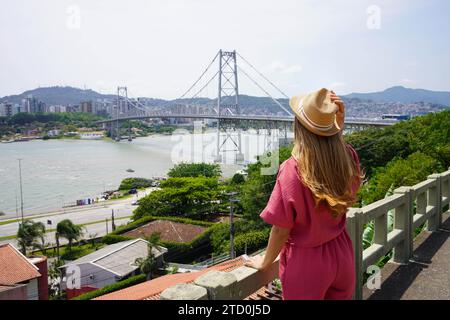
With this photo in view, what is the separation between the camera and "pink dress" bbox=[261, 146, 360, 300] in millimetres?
1634

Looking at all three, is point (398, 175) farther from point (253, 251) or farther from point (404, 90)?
point (404, 90)

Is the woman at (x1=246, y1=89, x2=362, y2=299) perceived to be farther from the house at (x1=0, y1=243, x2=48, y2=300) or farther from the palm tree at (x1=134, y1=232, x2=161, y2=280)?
the palm tree at (x1=134, y1=232, x2=161, y2=280)

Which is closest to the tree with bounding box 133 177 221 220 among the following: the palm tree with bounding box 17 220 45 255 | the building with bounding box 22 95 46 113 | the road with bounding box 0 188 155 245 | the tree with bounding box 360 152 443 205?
the road with bounding box 0 188 155 245

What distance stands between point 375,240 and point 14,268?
8372mm

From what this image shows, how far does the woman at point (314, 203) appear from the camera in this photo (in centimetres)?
163

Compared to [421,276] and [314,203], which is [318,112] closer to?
[314,203]

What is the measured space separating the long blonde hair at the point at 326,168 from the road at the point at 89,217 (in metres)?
22.7

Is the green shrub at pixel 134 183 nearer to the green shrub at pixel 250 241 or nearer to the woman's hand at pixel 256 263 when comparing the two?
the green shrub at pixel 250 241

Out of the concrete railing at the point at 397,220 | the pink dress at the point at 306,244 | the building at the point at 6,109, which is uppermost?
the building at the point at 6,109

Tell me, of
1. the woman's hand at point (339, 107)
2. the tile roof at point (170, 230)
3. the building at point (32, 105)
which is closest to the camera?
the woman's hand at point (339, 107)

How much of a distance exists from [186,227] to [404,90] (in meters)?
86.0

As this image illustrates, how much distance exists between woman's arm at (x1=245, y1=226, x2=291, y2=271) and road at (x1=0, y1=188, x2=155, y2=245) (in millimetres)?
22356

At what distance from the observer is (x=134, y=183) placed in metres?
37.9

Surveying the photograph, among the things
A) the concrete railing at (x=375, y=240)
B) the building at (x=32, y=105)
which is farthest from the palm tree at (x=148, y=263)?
the building at (x=32, y=105)
